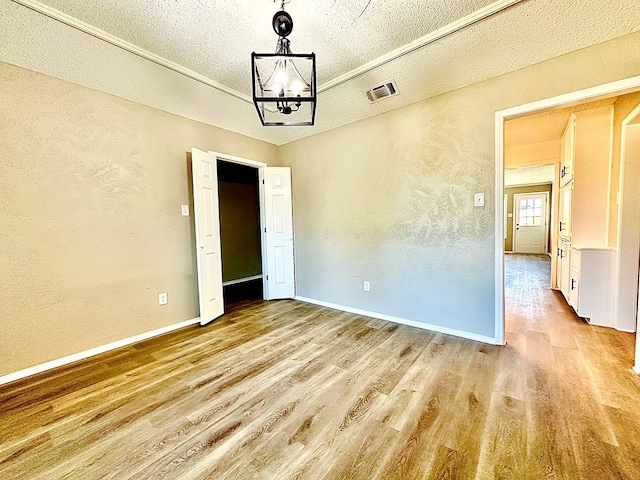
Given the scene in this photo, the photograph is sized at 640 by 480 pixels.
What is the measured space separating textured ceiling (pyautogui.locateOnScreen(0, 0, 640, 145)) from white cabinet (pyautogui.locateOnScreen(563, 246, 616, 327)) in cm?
214

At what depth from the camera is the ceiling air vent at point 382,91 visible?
2676 mm

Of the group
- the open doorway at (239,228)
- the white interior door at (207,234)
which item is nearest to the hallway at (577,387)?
the white interior door at (207,234)

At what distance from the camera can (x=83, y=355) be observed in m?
2.41

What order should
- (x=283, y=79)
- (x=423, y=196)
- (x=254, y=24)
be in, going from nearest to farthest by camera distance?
(x=283, y=79) → (x=254, y=24) → (x=423, y=196)

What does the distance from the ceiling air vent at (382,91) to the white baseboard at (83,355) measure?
336 cm

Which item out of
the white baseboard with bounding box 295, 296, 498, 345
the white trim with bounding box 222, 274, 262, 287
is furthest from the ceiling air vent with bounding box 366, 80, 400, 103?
the white trim with bounding box 222, 274, 262, 287

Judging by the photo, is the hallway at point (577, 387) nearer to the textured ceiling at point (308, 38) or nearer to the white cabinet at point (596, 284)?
the white cabinet at point (596, 284)

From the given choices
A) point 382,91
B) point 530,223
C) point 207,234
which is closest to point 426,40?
point 382,91

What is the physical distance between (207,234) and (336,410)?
243 centimetres

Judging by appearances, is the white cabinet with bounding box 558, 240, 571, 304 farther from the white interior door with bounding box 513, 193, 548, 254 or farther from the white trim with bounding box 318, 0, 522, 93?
the white interior door with bounding box 513, 193, 548, 254

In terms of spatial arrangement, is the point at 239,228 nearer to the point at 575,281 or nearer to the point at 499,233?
the point at 499,233

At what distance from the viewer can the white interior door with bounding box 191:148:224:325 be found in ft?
9.95

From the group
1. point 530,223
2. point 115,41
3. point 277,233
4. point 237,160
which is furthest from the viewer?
point 530,223

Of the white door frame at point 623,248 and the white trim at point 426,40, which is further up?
the white trim at point 426,40
